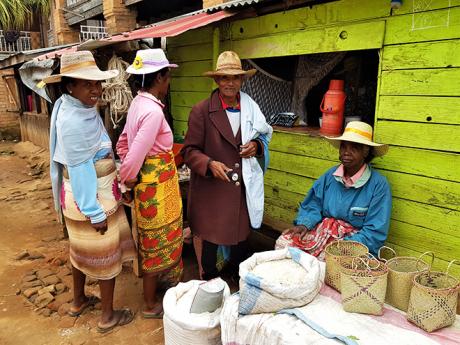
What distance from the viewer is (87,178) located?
2.53 meters

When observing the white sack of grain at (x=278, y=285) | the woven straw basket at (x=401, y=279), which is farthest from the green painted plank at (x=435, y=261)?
the white sack of grain at (x=278, y=285)

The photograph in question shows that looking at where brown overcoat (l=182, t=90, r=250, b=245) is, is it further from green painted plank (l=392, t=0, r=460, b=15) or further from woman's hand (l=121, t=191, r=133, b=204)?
green painted plank (l=392, t=0, r=460, b=15)

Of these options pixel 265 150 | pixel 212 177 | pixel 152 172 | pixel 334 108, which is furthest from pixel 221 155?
pixel 334 108

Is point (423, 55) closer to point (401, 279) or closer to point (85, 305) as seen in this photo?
point (401, 279)

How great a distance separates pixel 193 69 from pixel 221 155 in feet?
7.34

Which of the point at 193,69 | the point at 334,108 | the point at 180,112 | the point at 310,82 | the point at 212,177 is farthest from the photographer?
the point at 180,112

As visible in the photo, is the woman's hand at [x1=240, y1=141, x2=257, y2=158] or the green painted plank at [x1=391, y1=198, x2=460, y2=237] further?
the woman's hand at [x1=240, y1=141, x2=257, y2=158]

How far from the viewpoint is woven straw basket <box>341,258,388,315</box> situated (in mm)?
1933

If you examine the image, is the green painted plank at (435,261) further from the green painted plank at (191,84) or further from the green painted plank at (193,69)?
the green painted plank at (193,69)

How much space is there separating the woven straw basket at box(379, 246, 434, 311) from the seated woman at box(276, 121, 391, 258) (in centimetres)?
38

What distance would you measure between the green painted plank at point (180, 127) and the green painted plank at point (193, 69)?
65 cm

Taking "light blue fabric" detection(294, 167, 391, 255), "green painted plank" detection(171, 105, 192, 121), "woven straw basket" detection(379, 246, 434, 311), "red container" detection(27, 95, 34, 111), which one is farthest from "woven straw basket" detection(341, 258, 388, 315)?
"red container" detection(27, 95, 34, 111)

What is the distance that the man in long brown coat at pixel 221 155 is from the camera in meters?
2.79

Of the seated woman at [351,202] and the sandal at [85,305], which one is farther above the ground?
the seated woman at [351,202]
